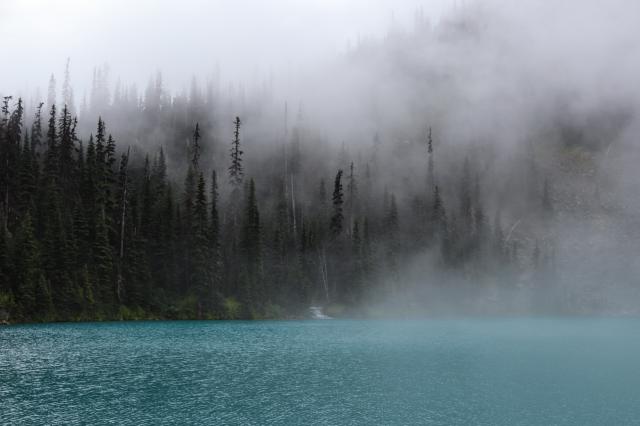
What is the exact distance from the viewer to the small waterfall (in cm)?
15090

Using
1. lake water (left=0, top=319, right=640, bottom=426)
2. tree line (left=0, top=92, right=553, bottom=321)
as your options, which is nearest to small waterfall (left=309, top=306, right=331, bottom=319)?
tree line (left=0, top=92, right=553, bottom=321)

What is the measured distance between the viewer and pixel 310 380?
54594 millimetres

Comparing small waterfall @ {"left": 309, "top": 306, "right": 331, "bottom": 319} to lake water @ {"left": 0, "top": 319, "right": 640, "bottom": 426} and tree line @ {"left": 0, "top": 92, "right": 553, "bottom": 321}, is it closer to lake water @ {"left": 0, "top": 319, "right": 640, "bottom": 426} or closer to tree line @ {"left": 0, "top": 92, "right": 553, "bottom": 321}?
tree line @ {"left": 0, "top": 92, "right": 553, "bottom": 321}

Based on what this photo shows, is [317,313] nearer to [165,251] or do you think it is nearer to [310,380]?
[165,251]

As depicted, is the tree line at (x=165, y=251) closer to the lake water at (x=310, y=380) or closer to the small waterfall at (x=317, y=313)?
the small waterfall at (x=317, y=313)

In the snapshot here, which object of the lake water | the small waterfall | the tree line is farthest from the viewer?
the small waterfall

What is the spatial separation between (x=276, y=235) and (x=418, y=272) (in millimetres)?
54525

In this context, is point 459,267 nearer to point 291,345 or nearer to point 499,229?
point 499,229

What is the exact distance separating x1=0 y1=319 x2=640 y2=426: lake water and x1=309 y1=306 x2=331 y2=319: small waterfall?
189 feet

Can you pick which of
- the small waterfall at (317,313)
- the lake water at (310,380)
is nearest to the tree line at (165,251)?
the small waterfall at (317,313)

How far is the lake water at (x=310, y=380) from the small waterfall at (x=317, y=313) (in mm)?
57694

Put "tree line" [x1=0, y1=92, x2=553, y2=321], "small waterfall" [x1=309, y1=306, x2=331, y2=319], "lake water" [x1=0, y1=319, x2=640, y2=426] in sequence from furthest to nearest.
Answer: "small waterfall" [x1=309, y1=306, x2=331, y2=319]
"tree line" [x1=0, y1=92, x2=553, y2=321]
"lake water" [x1=0, y1=319, x2=640, y2=426]

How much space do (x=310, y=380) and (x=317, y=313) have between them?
327 feet

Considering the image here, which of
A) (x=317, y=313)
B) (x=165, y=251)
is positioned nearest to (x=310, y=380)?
(x=317, y=313)
